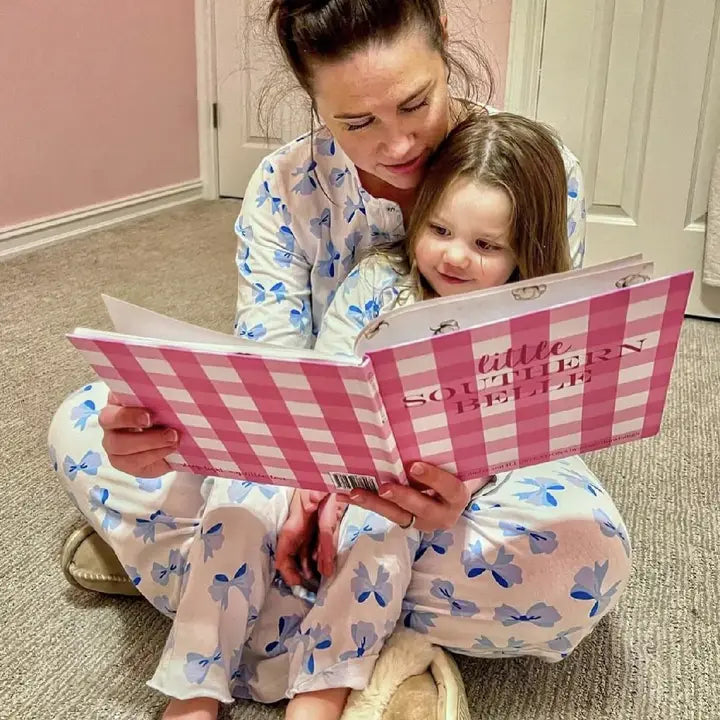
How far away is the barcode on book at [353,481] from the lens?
0.64 meters

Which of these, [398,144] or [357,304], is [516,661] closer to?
[357,304]

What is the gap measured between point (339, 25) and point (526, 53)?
1.25 meters

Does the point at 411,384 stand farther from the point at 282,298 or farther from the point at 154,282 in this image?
the point at 154,282

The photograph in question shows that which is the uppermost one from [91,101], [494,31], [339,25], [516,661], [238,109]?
[339,25]

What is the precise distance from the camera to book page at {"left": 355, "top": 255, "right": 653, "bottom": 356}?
543mm

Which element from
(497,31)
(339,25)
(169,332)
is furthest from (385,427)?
(497,31)

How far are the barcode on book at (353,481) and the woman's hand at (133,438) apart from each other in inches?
A: 5.4

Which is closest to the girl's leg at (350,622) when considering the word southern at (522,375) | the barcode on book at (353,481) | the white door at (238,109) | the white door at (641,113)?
the barcode on book at (353,481)

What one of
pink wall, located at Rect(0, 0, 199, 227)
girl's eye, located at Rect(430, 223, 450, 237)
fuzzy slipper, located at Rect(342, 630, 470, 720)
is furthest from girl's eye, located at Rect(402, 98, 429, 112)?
pink wall, located at Rect(0, 0, 199, 227)

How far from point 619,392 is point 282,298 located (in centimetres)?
47

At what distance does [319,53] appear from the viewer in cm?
80

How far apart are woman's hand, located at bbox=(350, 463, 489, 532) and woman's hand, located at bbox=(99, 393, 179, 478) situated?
0.16m

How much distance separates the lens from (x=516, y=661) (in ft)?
2.72

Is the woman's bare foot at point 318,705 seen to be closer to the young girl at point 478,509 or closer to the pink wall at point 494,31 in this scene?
the young girl at point 478,509
